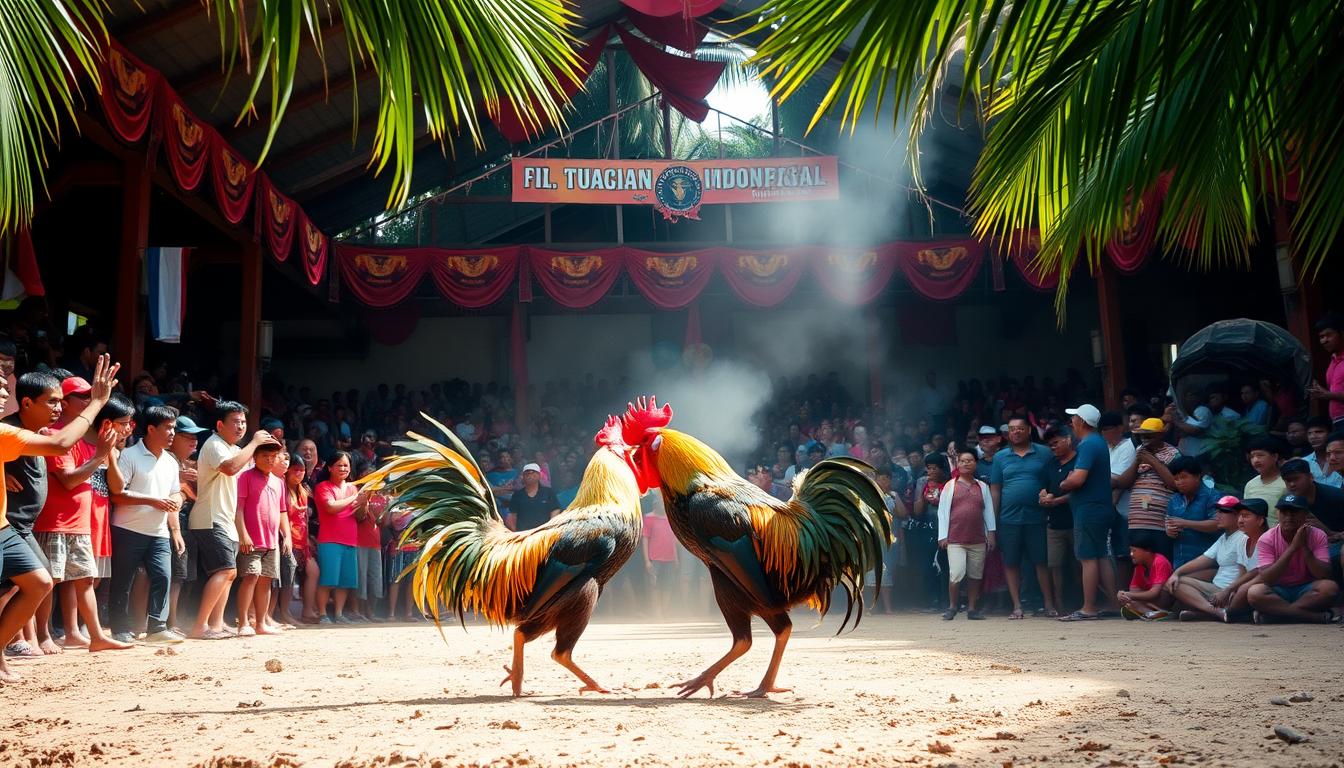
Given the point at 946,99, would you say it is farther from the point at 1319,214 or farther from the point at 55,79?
the point at 55,79

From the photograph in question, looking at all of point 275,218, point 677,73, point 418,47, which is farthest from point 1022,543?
point 275,218

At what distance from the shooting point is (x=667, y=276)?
18.7 m

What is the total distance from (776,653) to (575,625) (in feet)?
3.22

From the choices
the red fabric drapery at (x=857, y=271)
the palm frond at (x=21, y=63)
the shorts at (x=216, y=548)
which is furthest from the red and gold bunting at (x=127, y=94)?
the red fabric drapery at (x=857, y=271)

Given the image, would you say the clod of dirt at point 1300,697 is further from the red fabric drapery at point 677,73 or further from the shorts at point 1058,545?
the red fabric drapery at point 677,73

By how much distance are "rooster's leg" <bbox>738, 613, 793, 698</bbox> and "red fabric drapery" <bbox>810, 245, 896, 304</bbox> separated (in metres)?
13.6

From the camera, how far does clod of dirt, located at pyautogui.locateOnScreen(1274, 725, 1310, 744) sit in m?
3.65

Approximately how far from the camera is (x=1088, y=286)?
66.3 feet

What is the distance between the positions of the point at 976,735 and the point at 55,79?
369 centimetres

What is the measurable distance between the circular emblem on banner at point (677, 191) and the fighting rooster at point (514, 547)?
13.3m

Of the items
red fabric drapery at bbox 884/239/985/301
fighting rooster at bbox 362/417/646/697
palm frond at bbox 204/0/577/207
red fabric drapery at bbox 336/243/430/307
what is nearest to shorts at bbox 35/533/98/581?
fighting rooster at bbox 362/417/646/697

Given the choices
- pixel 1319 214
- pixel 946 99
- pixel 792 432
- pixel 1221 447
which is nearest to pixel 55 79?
pixel 1319 214

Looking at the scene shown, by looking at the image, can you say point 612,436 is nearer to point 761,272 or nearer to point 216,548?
point 216,548

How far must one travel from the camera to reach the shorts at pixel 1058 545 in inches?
407
